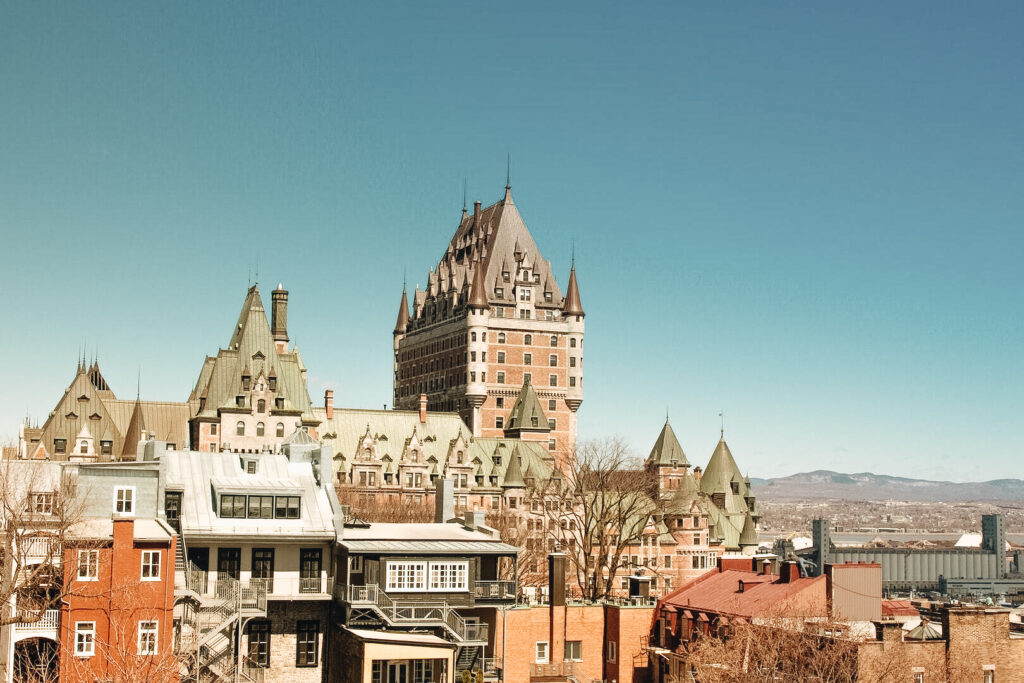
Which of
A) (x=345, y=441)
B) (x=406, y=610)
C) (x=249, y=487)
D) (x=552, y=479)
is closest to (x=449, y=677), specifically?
(x=406, y=610)

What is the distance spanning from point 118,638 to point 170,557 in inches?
153

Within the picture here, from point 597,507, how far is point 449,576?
2500 inches

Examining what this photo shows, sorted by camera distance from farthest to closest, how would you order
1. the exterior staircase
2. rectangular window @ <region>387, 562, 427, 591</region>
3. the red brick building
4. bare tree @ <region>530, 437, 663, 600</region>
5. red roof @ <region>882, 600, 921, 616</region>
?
1. bare tree @ <region>530, 437, 663, 600</region>
2. red roof @ <region>882, 600, 921, 616</region>
3. rectangular window @ <region>387, 562, 427, 591</region>
4. the exterior staircase
5. the red brick building

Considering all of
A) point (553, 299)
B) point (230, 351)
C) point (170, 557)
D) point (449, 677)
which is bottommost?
point (449, 677)

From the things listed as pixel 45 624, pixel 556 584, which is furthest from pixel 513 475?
pixel 45 624

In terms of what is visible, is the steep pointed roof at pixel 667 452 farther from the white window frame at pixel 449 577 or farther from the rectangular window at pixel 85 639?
the rectangular window at pixel 85 639

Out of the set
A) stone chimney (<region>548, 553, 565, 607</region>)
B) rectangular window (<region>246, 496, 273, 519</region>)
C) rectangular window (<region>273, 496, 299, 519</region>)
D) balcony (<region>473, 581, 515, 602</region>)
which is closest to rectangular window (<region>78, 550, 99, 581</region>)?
rectangular window (<region>246, 496, 273, 519</region>)

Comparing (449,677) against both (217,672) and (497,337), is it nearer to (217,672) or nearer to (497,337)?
(217,672)

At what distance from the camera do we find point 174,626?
182ft

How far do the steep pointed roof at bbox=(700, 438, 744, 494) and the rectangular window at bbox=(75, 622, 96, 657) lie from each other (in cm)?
9887

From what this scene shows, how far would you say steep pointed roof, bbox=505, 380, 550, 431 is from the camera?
15150cm

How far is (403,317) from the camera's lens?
19150 centimetres

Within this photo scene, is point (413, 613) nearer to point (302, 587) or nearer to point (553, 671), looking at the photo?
point (302, 587)

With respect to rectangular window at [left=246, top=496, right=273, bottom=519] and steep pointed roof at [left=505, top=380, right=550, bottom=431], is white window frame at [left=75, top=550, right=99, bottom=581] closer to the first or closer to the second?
rectangular window at [left=246, top=496, right=273, bottom=519]
